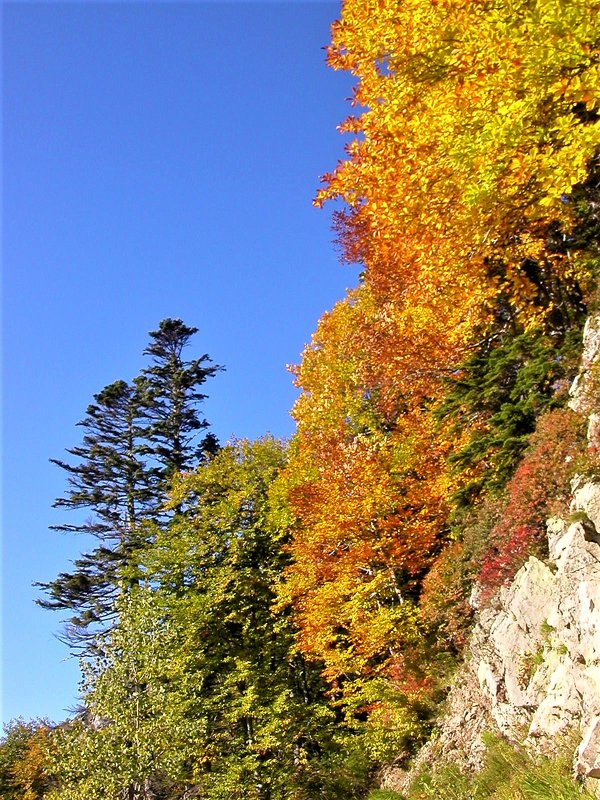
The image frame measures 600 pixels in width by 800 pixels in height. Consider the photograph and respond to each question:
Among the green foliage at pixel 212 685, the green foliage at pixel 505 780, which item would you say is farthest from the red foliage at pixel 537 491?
the green foliage at pixel 212 685

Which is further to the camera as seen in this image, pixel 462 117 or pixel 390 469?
pixel 390 469

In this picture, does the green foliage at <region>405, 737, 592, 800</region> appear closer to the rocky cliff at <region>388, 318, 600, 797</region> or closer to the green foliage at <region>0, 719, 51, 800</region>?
the rocky cliff at <region>388, 318, 600, 797</region>

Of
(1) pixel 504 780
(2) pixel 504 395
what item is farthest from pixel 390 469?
(1) pixel 504 780

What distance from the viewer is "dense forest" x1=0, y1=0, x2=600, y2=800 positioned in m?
7.11

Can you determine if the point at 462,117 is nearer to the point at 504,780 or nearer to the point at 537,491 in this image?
the point at 537,491

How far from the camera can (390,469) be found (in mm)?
15945

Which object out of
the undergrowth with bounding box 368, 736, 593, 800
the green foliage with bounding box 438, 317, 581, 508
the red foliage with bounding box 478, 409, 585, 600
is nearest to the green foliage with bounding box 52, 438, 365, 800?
the undergrowth with bounding box 368, 736, 593, 800

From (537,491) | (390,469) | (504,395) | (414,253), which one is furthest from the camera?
(390,469)

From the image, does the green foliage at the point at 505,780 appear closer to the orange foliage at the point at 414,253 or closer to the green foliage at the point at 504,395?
the orange foliage at the point at 414,253

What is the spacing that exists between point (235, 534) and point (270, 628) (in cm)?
330

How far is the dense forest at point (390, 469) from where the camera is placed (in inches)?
280

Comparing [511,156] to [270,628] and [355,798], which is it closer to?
[355,798]

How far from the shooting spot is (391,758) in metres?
14.5

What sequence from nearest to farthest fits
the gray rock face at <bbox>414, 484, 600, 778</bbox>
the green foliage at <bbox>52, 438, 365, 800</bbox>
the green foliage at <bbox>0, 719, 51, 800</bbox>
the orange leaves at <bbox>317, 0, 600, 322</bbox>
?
1. the orange leaves at <bbox>317, 0, 600, 322</bbox>
2. the gray rock face at <bbox>414, 484, 600, 778</bbox>
3. the green foliage at <bbox>52, 438, 365, 800</bbox>
4. the green foliage at <bbox>0, 719, 51, 800</bbox>
